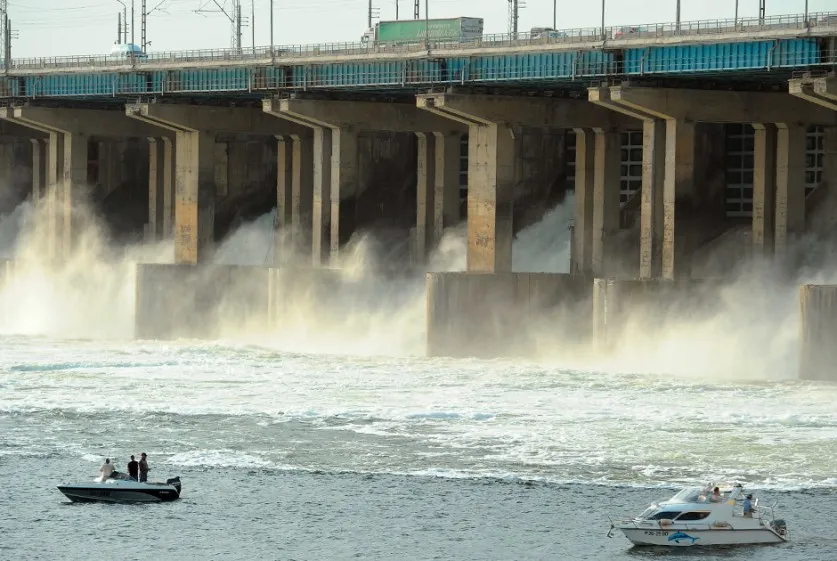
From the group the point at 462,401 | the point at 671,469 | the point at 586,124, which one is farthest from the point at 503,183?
the point at 671,469

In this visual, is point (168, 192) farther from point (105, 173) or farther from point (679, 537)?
point (679, 537)

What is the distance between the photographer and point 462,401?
54312 millimetres

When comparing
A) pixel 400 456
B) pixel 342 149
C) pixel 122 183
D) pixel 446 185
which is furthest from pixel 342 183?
pixel 400 456

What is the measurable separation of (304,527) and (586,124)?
120 ft

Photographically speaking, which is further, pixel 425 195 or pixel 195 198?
pixel 195 198

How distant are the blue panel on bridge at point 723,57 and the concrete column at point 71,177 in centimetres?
3548

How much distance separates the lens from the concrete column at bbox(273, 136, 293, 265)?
8450 centimetres

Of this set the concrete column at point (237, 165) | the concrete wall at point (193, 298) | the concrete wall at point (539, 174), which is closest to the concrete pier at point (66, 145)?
the concrete column at point (237, 165)

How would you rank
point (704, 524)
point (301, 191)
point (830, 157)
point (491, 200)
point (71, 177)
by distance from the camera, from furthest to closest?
point (71, 177) → point (301, 191) → point (491, 200) → point (830, 157) → point (704, 524)

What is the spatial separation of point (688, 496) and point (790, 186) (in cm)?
2951

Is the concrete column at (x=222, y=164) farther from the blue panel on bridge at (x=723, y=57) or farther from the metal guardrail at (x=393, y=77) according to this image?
the blue panel on bridge at (x=723, y=57)

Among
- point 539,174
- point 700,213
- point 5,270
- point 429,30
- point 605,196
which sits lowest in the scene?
point 5,270

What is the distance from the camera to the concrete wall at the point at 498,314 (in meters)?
67.7

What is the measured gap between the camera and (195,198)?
8200cm
